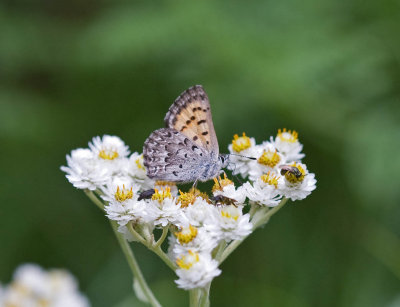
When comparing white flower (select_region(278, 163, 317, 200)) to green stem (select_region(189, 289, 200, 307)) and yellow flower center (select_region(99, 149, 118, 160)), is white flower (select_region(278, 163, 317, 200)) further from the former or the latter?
yellow flower center (select_region(99, 149, 118, 160))

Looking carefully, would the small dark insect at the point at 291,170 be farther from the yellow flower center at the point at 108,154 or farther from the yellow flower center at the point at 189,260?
the yellow flower center at the point at 108,154

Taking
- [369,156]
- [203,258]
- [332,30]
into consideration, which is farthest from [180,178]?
[332,30]

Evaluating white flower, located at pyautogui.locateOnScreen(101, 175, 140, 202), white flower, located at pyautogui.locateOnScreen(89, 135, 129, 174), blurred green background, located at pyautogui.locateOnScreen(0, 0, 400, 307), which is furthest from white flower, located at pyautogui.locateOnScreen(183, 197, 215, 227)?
blurred green background, located at pyautogui.locateOnScreen(0, 0, 400, 307)

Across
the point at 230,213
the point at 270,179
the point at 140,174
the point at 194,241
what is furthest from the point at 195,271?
the point at 140,174

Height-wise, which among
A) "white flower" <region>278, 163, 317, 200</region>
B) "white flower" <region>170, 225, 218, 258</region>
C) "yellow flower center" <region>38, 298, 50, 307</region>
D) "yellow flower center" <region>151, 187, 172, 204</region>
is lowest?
"yellow flower center" <region>38, 298, 50, 307</region>

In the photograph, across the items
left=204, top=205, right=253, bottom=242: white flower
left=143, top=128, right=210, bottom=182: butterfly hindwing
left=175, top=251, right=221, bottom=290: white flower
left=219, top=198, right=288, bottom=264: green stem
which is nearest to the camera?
left=175, top=251, right=221, bottom=290: white flower

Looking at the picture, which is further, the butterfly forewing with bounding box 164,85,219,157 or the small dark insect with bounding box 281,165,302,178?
the butterfly forewing with bounding box 164,85,219,157

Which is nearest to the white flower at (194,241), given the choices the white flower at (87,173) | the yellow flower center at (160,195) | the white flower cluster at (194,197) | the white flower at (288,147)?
the white flower cluster at (194,197)

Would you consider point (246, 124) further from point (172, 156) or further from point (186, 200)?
point (186, 200)

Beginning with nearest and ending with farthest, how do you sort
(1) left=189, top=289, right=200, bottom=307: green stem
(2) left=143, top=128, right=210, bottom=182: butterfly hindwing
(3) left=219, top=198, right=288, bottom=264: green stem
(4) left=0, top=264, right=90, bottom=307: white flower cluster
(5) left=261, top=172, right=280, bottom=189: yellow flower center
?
(1) left=189, top=289, right=200, bottom=307: green stem → (3) left=219, top=198, right=288, bottom=264: green stem → (5) left=261, top=172, right=280, bottom=189: yellow flower center → (2) left=143, top=128, right=210, bottom=182: butterfly hindwing → (4) left=0, top=264, right=90, bottom=307: white flower cluster
